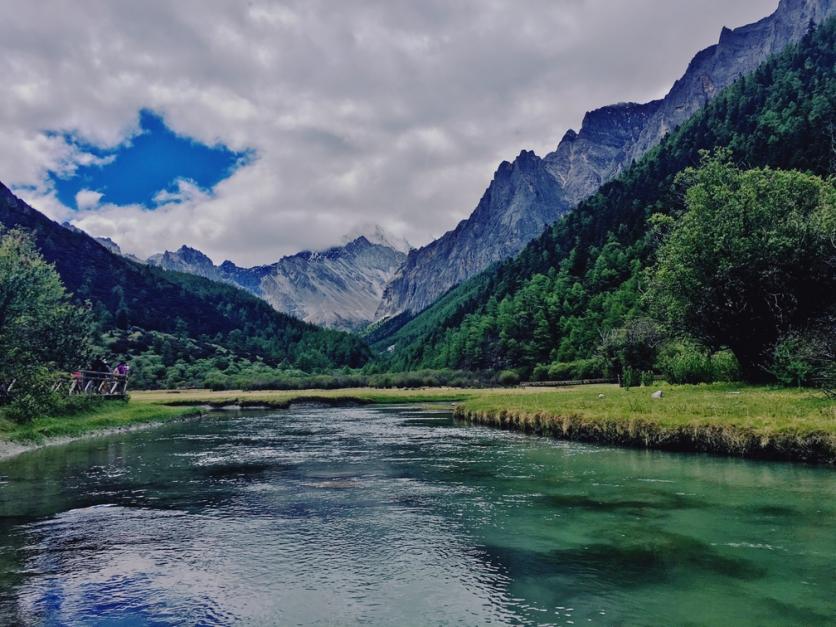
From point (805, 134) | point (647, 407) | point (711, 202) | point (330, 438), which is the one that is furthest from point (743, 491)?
point (805, 134)

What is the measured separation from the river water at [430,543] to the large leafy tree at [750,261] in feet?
71.4

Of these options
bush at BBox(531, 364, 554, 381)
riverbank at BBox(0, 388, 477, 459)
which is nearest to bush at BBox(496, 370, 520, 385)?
bush at BBox(531, 364, 554, 381)

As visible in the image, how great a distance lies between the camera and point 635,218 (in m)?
169

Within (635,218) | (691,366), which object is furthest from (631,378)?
(635,218)

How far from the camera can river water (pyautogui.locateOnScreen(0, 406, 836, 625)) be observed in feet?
39.4

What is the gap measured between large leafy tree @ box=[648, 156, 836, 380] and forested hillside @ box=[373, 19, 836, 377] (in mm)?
64757

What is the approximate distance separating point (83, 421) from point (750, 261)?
57776 millimetres

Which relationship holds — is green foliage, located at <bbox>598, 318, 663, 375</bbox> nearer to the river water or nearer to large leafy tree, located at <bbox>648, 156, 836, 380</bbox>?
large leafy tree, located at <bbox>648, 156, 836, 380</bbox>

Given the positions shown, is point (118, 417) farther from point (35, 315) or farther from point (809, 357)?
point (809, 357)

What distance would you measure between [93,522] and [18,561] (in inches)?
178

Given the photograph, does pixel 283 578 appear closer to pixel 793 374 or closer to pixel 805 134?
pixel 793 374

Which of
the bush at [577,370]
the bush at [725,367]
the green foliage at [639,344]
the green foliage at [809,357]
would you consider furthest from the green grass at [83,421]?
→ the bush at [577,370]

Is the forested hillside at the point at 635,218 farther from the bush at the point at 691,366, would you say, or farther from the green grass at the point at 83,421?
the green grass at the point at 83,421

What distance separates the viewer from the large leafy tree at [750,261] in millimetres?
43500
